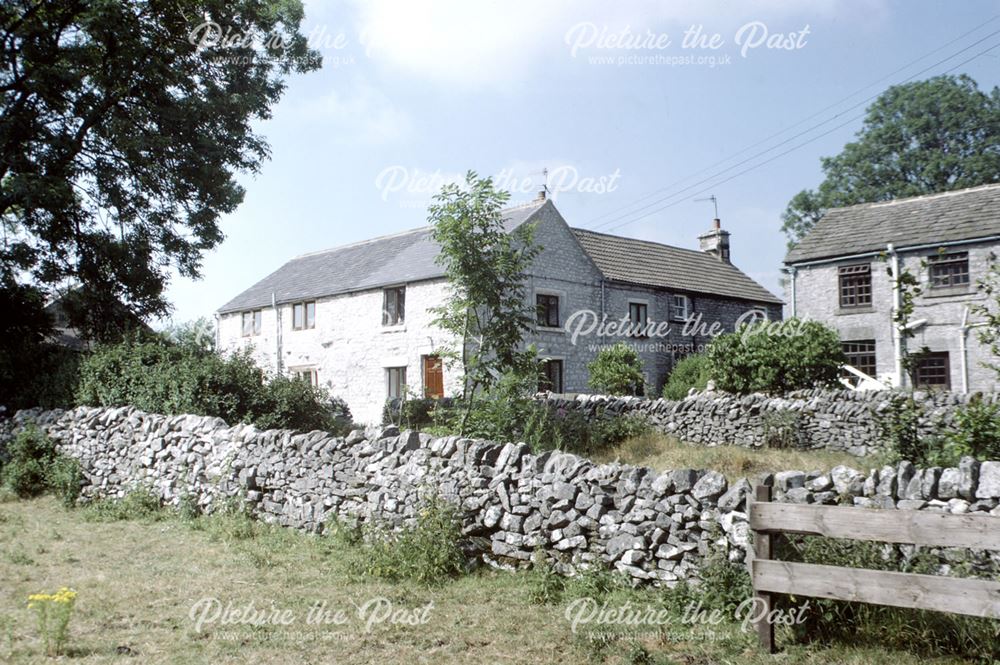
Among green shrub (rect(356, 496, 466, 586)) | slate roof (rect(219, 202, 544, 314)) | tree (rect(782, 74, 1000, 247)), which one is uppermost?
tree (rect(782, 74, 1000, 247))

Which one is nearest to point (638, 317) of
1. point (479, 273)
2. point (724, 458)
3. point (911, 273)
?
point (911, 273)

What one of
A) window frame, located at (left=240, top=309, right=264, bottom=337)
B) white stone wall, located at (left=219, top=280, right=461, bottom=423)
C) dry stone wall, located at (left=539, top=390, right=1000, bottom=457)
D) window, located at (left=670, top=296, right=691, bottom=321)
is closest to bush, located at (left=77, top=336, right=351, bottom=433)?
dry stone wall, located at (left=539, top=390, right=1000, bottom=457)

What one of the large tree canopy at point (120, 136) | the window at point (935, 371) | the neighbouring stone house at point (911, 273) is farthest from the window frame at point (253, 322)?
the window at point (935, 371)

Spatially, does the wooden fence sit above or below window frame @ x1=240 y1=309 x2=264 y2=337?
below

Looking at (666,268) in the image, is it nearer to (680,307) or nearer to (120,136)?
(680,307)

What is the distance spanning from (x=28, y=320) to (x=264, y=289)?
1583 cm

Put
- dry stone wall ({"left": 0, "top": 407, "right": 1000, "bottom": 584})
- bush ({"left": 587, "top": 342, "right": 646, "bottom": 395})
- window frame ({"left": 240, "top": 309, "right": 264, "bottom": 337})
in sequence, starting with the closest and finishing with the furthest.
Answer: dry stone wall ({"left": 0, "top": 407, "right": 1000, "bottom": 584}) < bush ({"left": 587, "top": 342, "right": 646, "bottom": 395}) < window frame ({"left": 240, "top": 309, "right": 264, "bottom": 337})

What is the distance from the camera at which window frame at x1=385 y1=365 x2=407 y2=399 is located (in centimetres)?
2550

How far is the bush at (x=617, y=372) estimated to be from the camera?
72.5ft

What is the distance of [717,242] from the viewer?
34500 mm

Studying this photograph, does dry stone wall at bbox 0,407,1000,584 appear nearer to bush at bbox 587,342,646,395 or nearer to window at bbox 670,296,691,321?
bush at bbox 587,342,646,395

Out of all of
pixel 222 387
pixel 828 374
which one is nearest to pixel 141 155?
pixel 222 387

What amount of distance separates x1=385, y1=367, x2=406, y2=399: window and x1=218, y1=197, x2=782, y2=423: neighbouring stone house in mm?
37

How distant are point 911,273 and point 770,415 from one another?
28.1 ft
